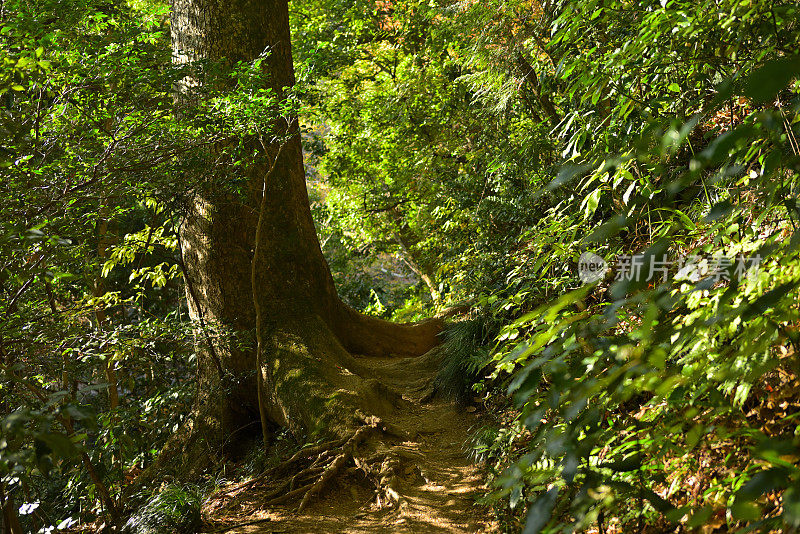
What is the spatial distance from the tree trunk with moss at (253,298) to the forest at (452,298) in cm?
3

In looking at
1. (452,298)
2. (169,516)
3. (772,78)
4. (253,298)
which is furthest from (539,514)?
(452,298)

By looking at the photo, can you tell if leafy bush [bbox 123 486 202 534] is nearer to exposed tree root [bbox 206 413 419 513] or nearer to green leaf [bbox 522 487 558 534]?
exposed tree root [bbox 206 413 419 513]

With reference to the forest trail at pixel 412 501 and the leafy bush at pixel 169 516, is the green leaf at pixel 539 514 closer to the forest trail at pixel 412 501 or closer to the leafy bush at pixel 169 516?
the forest trail at pixel 412 501

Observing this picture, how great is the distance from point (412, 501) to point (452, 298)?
441 cm

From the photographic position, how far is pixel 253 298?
4.92 meters

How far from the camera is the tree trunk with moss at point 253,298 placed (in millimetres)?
4930

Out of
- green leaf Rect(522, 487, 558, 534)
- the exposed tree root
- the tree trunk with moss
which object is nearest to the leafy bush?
the exposed tree root

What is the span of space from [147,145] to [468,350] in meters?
3.24

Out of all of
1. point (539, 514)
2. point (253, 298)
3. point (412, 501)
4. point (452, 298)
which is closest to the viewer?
point (539, 514)

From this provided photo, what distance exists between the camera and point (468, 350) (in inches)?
220

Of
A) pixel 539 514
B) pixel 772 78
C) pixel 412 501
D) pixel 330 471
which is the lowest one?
pixel 412 501

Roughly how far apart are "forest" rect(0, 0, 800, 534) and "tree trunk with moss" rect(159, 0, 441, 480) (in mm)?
25

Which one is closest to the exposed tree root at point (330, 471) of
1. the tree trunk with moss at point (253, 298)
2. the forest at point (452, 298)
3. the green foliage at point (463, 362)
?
the forest at point (452, 298)

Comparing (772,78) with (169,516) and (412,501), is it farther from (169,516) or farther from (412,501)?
(169,516)
